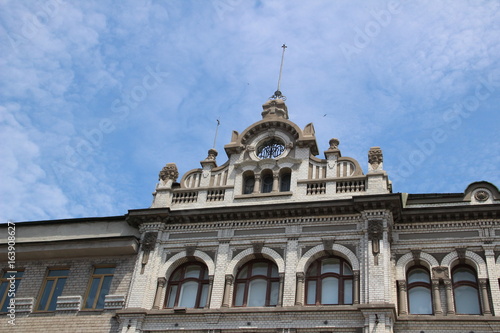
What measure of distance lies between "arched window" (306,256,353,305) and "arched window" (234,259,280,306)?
154 cm

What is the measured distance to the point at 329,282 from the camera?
29.0 meters

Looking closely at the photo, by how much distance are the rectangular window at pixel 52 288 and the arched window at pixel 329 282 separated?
1228 cm

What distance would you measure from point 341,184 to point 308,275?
4841 mm

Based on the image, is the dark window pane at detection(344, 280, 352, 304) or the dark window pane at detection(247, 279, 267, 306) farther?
the dark window pane at detection(247, 279, 267, 306)

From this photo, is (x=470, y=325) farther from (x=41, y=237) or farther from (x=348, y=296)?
(x=41, y=237)

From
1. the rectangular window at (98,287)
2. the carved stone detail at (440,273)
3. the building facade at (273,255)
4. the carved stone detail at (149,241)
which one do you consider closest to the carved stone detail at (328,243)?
the building facade at (273,255)

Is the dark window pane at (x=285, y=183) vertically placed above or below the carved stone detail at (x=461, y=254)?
above

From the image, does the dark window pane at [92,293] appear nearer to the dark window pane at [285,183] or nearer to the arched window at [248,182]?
the arched window at [248,182]

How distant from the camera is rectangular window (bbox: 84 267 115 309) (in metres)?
31.2

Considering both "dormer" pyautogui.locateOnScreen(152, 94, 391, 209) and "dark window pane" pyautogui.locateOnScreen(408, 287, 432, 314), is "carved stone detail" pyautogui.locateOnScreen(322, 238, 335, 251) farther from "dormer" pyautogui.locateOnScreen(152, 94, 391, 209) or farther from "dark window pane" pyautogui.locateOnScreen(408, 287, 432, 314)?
"dark window pane" pyautogui.locateOnScreen(408, 287, 432, 314)

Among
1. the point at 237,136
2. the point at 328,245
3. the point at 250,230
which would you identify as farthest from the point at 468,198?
the point at 237,136

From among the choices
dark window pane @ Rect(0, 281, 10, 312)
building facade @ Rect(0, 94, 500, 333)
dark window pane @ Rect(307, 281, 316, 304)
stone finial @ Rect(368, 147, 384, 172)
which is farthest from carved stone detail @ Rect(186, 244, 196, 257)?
dark window pane @ Rect(0, 281, 10, 312)

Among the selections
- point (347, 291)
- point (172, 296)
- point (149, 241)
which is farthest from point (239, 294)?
point (149, 241)

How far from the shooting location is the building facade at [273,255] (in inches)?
1084
